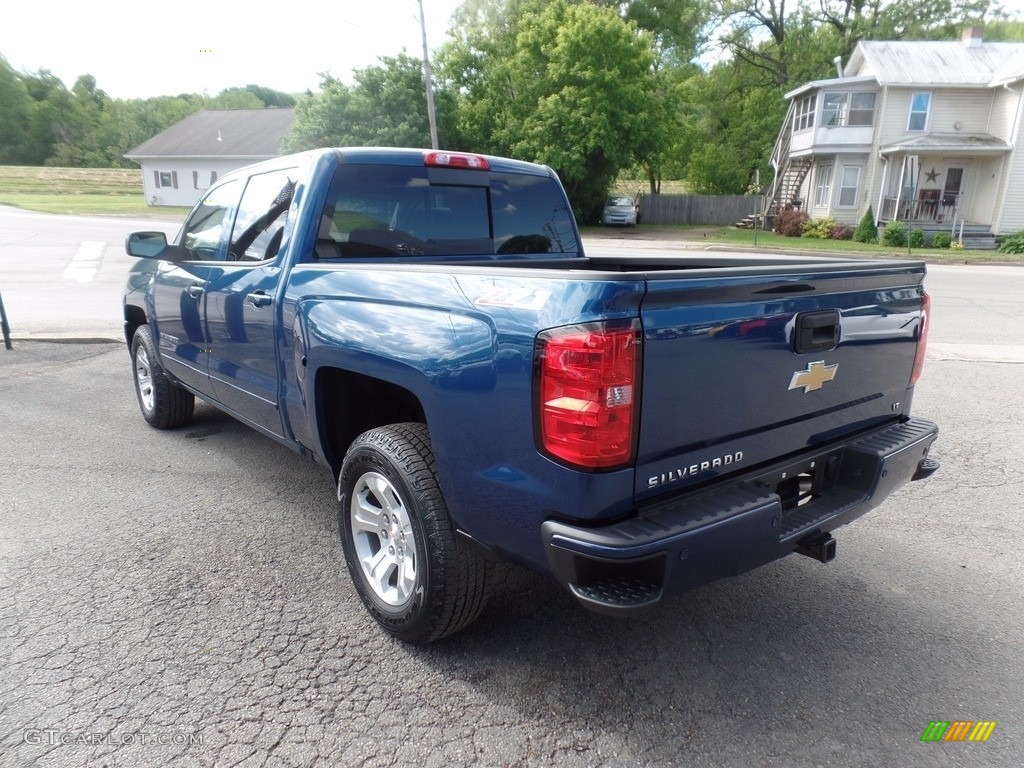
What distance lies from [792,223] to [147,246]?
2976 centimetres

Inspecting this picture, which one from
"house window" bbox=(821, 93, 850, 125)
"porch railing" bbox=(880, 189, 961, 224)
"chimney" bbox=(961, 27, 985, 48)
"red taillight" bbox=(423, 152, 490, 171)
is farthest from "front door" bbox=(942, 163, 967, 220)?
"red taillight" bbox=(423, 152, 490, 171)

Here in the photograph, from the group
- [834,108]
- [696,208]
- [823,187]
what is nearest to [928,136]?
[834,108]

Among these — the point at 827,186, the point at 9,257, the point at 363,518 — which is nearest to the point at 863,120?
the point at 827,186

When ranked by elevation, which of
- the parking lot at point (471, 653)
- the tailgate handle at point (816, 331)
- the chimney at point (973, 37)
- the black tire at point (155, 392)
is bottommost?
the parking lot at point (471, 653)

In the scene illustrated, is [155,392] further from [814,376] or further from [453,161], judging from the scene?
[814,376]

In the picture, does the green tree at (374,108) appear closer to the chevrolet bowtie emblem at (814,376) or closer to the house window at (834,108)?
the house window at (834,108)

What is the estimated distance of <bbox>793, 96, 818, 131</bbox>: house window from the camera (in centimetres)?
3180

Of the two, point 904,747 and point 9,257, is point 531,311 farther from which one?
point 9,257

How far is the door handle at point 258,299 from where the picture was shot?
10.9 ft

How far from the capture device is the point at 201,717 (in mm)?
2354

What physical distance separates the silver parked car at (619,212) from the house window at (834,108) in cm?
922

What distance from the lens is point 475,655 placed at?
270cm

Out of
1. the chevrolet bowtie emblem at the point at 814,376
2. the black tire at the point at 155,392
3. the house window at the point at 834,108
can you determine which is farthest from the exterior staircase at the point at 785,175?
the chevrolet bowtie emblem at the point at 814,376

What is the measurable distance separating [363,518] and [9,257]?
19488mm
